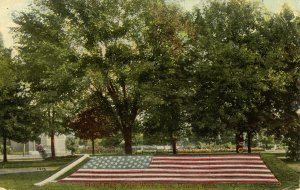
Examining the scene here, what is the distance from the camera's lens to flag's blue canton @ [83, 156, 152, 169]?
878 inches

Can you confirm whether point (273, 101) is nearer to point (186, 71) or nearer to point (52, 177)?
point (186, 71)

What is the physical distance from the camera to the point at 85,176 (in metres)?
22.1

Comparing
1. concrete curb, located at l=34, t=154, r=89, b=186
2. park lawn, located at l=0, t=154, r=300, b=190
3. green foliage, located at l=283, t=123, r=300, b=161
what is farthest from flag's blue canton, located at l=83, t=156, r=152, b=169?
green foliage, located at l=283, t=123, r=300, b=161

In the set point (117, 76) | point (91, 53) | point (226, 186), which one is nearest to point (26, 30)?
point (91, 53)

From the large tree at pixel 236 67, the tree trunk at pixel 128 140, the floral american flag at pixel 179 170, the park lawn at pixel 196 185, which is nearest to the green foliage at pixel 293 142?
the large tree at pixel 236 67

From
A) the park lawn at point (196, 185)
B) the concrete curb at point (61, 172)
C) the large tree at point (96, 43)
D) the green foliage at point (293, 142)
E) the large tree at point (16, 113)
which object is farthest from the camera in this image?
the large tree at point (16, 113)

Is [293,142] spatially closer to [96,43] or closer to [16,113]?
[96,43]

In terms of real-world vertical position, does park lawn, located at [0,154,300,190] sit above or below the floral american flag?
below

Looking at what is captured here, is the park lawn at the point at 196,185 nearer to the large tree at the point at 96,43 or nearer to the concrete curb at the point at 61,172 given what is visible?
the concrete curb at the point at 61,172

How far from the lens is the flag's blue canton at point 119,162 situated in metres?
22.3

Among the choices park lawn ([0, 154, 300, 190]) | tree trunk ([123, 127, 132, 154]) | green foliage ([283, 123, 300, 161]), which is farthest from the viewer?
green foliage ([283, 123, 300, 161])

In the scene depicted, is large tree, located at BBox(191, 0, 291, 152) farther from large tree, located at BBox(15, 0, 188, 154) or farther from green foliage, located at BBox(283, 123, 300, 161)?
green foliage, located at BBox(283, 123, 300, 161)

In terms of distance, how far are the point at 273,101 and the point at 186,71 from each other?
6850 mm

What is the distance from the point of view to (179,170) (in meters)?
21.3
